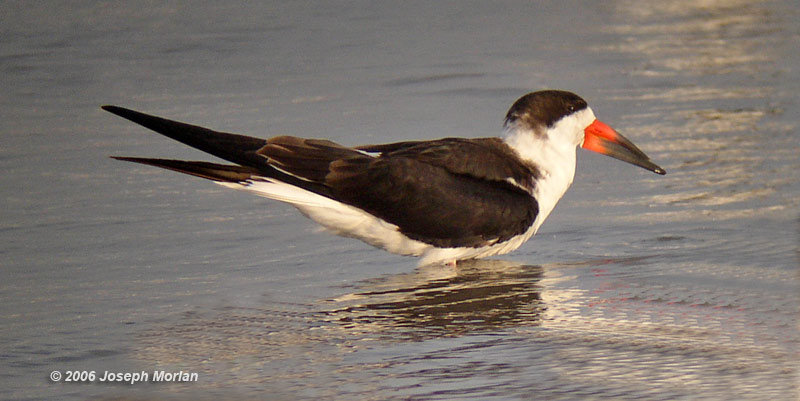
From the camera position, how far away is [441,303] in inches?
187

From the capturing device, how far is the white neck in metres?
5.43

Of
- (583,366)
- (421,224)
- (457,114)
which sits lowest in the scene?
(583,366)

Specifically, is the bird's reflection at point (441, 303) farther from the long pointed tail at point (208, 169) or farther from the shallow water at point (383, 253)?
the long pointed tail at point (208, 169)

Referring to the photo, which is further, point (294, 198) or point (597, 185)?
point (597, 185)

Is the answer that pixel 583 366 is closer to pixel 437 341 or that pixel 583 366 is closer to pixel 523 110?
pixel 437 341

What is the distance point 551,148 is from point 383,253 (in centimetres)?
89

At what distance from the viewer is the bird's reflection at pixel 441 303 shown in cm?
439

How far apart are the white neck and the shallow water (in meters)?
0.23

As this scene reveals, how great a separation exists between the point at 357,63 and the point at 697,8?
119 inches

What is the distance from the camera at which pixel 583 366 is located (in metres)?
3.87

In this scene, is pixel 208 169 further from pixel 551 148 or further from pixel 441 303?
pixel 551 148

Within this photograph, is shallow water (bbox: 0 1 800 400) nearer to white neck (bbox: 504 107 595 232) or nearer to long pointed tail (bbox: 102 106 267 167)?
white neck (bbox: 504 107 595 232)

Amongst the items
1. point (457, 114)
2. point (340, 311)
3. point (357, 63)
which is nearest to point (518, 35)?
point (357, 63)

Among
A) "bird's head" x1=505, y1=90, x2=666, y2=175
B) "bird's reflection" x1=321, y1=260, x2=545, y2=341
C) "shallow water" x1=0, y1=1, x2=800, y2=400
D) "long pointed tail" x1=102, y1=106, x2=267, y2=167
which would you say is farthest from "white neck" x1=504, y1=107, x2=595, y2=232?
"long pointed tail" x1=102, y1=106, x2=267, y2=167
